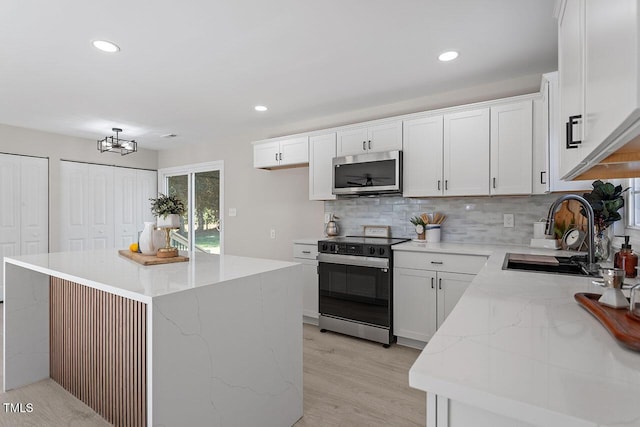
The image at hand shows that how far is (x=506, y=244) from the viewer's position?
3059mm

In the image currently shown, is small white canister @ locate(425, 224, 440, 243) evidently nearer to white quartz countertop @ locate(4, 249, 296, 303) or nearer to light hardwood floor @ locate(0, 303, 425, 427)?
light hardwood floor @ locate(0, 303, 425, 427)

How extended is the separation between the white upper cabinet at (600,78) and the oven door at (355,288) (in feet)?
6.43

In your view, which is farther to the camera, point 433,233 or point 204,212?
point 204,212

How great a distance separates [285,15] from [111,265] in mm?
1810

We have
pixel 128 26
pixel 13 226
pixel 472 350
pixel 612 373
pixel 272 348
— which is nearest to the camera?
pixel 612 373

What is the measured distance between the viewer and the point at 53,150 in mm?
4926

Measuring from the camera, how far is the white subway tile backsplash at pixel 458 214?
301 centimetres

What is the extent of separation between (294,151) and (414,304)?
2.18 m

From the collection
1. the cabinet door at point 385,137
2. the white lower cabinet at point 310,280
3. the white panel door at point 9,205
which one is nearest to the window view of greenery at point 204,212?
the white panel door at point 9,205

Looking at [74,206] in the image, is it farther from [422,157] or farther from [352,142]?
[422,157]

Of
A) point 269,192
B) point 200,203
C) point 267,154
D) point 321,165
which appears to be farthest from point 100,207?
point 321,165

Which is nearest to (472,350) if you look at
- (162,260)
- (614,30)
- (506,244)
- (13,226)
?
(614,30)

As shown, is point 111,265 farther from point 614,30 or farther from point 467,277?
point 467,277

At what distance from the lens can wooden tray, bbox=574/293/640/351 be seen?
28.7 inches
